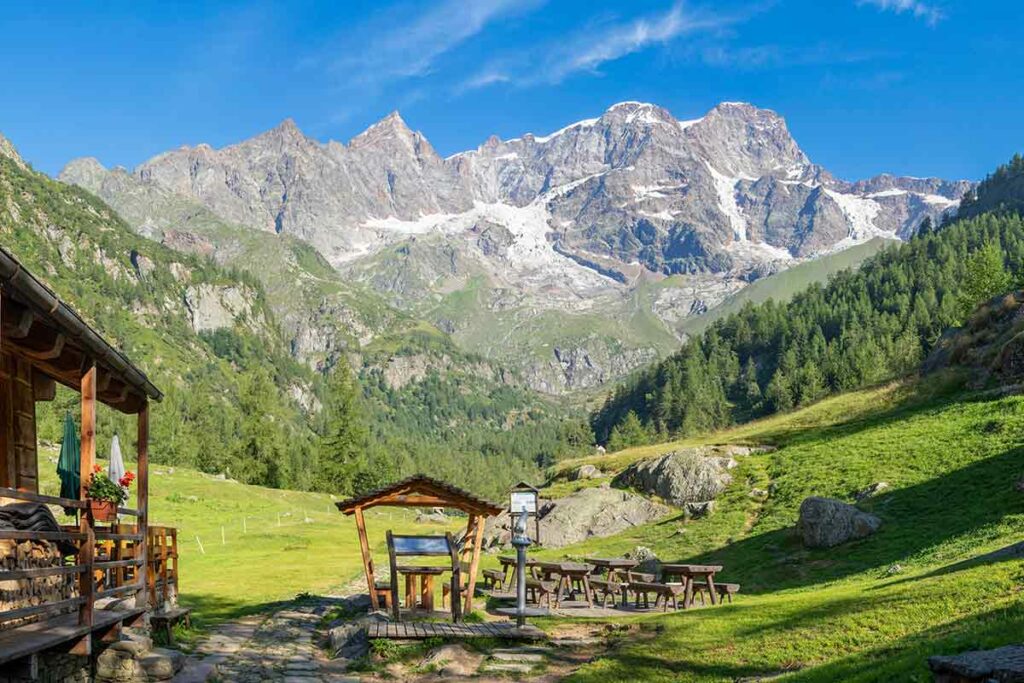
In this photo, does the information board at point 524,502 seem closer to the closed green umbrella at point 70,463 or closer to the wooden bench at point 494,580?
the wooden bench at point 494,580

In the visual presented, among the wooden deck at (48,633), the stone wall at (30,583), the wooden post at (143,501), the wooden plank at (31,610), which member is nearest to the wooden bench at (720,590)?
the wooden post at (143,501)

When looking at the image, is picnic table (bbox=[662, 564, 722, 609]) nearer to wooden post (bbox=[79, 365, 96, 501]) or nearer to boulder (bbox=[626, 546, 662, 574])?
boulder (bbox=[626, 546, 662, 574])

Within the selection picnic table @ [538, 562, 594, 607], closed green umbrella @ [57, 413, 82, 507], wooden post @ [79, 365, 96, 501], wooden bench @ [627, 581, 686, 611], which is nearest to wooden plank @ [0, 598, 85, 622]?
wooden post @ [79, 365, 96, 501]

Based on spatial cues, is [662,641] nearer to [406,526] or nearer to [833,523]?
[833,523]

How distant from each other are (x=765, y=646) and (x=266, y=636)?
44.6 feet

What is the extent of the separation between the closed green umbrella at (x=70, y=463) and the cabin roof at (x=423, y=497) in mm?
7755

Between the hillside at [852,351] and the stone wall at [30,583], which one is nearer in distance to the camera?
the stone wall at [30,583]

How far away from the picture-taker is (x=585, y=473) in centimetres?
6831

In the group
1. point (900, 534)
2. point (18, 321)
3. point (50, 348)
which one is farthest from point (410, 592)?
point (900, 534)

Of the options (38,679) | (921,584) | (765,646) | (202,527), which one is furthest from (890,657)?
(202,527)

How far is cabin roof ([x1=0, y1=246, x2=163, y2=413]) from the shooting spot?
11336 millimetres

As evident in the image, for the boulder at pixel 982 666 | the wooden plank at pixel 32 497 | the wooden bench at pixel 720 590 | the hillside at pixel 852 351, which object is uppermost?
the hillside at pixel 852 351

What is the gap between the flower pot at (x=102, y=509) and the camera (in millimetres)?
15148

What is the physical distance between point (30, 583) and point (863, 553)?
91.4 ft
